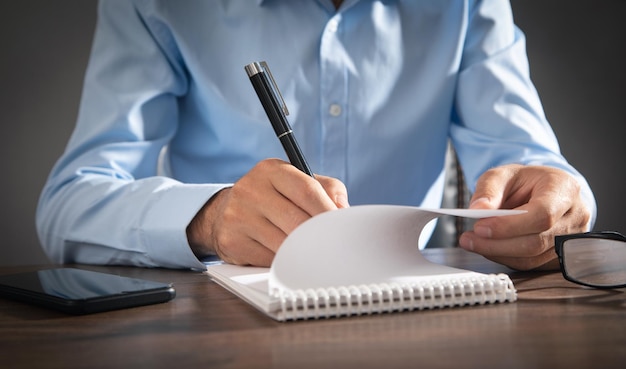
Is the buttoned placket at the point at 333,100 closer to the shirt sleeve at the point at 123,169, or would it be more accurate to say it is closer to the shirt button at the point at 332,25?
the shirt button at the point at 332,25

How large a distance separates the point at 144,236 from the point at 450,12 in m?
0.70

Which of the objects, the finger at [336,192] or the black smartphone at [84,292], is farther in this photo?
the finger at [336,192]

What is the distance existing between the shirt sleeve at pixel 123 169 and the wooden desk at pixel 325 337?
0.30m

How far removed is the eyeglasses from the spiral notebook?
3.2 inches

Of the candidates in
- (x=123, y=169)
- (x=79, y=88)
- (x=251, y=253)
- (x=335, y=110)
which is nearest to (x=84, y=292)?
(x=251, y=253)

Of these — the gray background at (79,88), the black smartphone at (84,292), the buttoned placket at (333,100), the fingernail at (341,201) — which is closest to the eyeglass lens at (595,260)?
the fingernail at (341,201)

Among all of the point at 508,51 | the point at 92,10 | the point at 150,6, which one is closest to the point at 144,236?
the point at 150,6

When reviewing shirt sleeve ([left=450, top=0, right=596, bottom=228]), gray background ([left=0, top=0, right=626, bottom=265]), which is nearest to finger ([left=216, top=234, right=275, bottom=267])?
shirt sleeve ([left=450, top=0, right=596, bottom=228])

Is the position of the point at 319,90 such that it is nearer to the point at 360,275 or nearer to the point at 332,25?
the point at 332,25

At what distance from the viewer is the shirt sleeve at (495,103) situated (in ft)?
3.73

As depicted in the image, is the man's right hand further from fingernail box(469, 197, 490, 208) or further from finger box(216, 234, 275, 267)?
fingernail box(469, 197, 490, 208)

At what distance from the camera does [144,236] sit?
0.88 m

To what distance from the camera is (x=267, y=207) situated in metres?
0.70

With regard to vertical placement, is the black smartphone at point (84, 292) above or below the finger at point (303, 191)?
below
